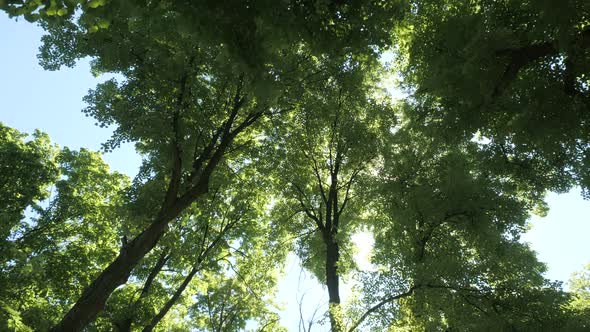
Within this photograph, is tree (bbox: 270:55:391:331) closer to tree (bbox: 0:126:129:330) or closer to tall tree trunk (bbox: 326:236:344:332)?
tall tree trunk (bbox: 326:236:344:332)

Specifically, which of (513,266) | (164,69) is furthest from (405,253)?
(164,69)

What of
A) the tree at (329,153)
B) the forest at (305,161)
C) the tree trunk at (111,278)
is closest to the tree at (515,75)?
the forest at (305,161)

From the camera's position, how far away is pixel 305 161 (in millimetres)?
16500

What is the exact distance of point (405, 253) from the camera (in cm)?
1327

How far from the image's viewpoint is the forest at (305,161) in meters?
7.20

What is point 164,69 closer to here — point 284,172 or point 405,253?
point 284,172

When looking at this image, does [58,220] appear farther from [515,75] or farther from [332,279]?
[515,75]

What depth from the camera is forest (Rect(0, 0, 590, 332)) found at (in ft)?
23.6

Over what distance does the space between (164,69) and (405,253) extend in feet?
31.3

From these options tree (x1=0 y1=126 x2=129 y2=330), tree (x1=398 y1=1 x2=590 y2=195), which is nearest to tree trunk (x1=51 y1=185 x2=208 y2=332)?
tree (x1=0 y1=126 x2=129 y2=330)

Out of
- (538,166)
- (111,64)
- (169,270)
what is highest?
(538,166)

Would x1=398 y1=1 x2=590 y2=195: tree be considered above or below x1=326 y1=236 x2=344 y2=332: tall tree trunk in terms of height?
above

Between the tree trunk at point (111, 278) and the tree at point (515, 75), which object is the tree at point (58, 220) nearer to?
the tree trunk at point (111, 278)

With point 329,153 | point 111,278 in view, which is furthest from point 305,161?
point 111,278
